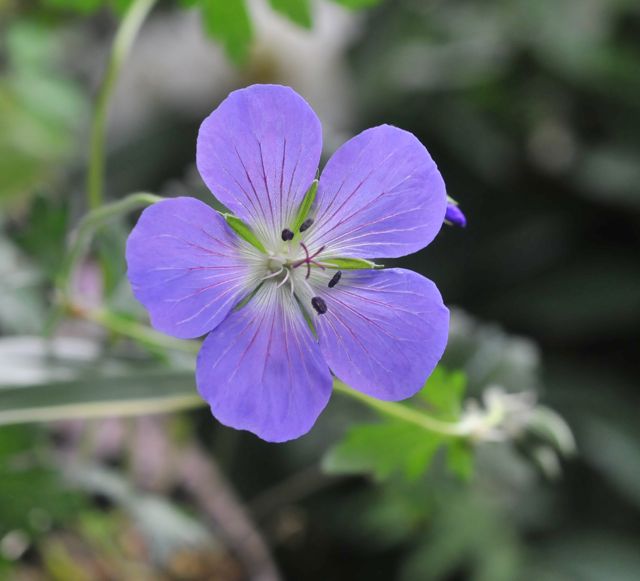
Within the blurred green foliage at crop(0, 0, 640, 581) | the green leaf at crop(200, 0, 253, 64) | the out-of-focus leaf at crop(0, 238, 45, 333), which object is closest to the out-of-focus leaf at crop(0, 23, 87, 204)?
the blurred green foliage at crop(0, 0, 640, 581)

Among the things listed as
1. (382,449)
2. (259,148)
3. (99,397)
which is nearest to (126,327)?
(99,397)

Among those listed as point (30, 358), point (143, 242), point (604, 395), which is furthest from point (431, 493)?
point (143, 242)

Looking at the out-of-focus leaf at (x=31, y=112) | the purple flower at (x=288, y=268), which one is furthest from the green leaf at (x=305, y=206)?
the out-of-focus leaf at (x=31, y=112)

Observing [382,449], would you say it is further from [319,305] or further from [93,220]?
[93,220]

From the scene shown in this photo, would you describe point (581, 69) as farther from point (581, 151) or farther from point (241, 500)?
point (241, 500)

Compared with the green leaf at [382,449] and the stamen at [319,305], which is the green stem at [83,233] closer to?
the stamen at [319,305]

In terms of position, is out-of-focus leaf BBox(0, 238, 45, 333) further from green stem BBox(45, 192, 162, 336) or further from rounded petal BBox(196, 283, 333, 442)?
rounded petal BBox(196, 283, 333, 442)
